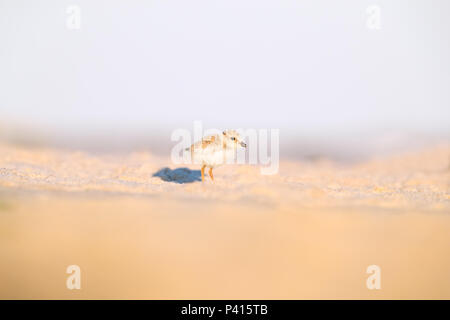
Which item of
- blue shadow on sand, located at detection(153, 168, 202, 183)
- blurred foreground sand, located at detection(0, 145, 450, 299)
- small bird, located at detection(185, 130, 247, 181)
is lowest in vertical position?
blurred foreground sand, located at detection(0, 145, 450, 299)

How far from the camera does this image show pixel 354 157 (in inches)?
625

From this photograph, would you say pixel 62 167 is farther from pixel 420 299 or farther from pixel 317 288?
pixel 420 299

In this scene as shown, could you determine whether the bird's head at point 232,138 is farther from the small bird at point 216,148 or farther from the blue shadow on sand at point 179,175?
the blue shadow on sand at point 179,175

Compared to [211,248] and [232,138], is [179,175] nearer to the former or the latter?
[232,138]

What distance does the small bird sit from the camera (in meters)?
6.95

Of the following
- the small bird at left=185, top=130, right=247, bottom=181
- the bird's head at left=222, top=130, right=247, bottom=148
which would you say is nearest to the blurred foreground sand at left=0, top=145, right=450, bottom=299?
the small bird at left=185, top=130, right=247, bottom=181

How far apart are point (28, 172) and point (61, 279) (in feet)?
13.6

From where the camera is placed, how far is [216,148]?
6.93 m

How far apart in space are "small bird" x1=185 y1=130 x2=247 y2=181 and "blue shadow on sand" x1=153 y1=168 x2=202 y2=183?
104 cm

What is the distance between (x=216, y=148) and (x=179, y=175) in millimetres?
1853

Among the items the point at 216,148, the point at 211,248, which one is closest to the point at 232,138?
the point at 216,148

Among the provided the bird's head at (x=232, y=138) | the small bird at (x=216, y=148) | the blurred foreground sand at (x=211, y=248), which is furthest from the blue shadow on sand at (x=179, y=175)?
the blurred foreground sand at (x=211, y=248)

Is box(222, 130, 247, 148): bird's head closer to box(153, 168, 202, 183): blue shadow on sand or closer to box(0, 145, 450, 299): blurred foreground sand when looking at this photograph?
box(153, 168, 202, 183): blue shadow on sand
